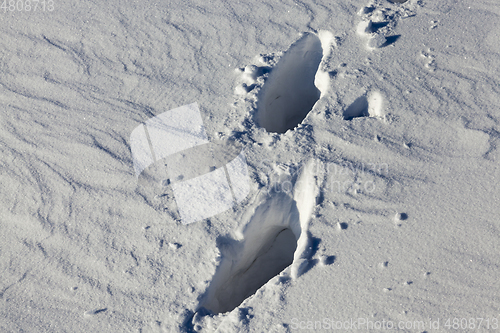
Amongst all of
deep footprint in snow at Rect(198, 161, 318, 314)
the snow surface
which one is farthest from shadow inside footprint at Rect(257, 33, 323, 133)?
deep footprint in snow at Rect(198, 161, 318, 314)

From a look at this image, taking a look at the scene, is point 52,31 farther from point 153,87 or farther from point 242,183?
point 242,183

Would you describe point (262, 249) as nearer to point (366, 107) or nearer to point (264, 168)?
point (264, 168)

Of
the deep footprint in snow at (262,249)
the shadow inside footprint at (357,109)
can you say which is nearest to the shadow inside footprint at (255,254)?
the deep footprint in snow at (262,249)

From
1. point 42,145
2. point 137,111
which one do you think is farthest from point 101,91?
point 42,145

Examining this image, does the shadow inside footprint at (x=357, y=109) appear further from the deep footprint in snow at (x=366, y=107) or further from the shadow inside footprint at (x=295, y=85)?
the shadow inside footprint at (x=295, y=85)

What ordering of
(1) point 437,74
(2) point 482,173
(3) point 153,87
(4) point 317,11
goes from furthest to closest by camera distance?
(4) point 317,11, (3) point 153,87, (1) point 437,74, (2) point 482,173

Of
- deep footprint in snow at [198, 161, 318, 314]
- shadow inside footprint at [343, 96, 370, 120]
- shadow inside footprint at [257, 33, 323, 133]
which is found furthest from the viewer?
shadow inside footprint at [257, 33, 323, 133]

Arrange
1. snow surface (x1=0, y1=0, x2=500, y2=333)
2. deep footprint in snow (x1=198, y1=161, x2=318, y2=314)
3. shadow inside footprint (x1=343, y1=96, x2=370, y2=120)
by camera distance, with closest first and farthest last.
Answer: snow surface (x1=0, y1=0, x2=500, y2=333)
deep footprint in snow (x1=198, y1=161, x2=318, y2=314)
shadow inside footprint (x1=343, y1=96, x2=370, y2=120)

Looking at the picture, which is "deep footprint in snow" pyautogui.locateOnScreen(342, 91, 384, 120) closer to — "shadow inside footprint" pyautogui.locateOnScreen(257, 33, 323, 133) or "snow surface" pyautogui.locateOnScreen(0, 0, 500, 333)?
"snow surface" pyautogui.locateOnScreen(0, 0, 500, 333)
